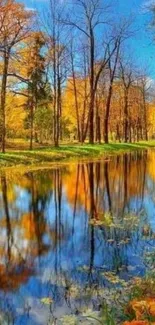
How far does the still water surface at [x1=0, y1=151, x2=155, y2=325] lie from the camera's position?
5771 millimetres

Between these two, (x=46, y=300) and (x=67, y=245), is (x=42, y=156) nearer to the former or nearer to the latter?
(x=67, y=245)

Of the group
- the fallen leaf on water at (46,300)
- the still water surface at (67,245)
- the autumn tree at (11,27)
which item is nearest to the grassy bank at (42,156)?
the autumn tree at (11,27)

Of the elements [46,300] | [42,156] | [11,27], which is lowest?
[46,300]

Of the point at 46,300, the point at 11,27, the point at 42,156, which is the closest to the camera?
the point at 46,300

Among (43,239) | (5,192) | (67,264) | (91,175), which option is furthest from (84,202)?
(91,175)

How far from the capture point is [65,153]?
33.6 meters

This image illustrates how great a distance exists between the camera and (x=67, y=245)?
8.34 metres

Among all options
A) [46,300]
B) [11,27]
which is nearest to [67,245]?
[46,300]

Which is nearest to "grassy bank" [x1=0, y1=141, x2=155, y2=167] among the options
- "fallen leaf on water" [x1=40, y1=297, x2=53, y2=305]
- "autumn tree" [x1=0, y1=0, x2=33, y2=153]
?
"autumn tree" [x1=0, y1=0, x2=33, y2=153]

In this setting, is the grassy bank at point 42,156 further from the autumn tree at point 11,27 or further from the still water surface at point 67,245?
the still water surface at point 67,245

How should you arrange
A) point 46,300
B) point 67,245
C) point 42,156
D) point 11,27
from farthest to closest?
1. point 42,156
2. point 11,27
3. point 67,245
4. point 46,300

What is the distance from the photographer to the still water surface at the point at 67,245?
5771 mm

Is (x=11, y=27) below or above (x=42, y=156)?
above

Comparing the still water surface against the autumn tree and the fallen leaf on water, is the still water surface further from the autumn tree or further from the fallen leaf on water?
the autumn tree
